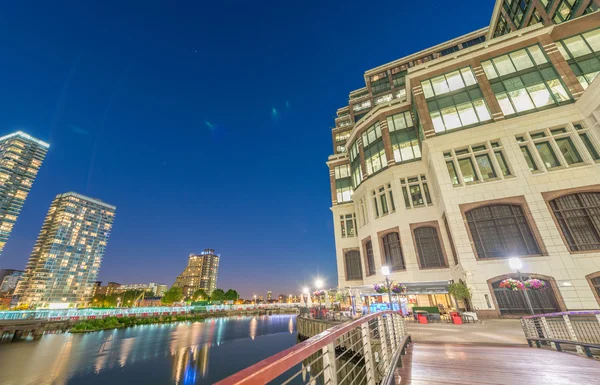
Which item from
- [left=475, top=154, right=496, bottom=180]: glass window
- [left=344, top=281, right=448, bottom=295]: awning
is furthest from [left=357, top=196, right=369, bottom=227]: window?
[left=475, top=154, right=496, bottom=180]: glass window

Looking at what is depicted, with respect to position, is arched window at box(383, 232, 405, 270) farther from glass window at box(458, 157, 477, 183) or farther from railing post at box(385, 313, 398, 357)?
railing post at box(385, 313, 398, 357)

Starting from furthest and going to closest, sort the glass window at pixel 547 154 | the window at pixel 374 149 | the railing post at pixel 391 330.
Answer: the window at pixel 374 149
the glass window at pixel 547 154
the railing post at pixel 391 330

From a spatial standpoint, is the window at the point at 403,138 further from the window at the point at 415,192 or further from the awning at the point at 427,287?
the awning at the point at 427,287

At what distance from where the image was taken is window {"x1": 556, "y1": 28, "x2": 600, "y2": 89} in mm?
22656

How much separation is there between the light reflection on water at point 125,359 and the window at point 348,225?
18.8 m

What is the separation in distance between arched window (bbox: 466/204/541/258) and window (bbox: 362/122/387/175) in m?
12.5

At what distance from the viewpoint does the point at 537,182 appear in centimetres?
2066

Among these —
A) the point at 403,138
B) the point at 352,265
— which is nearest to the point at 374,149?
the point at 403,138

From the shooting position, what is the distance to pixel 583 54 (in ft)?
78.1

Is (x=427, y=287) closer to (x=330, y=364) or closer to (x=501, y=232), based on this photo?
(x=501, y=232)

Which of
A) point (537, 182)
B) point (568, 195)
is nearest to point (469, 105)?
point (537, 182)

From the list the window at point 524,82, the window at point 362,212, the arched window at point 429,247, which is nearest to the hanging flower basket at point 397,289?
the arched window at point 429,247

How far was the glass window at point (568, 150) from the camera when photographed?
20.8 m

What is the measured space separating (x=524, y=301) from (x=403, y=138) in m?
20.1
